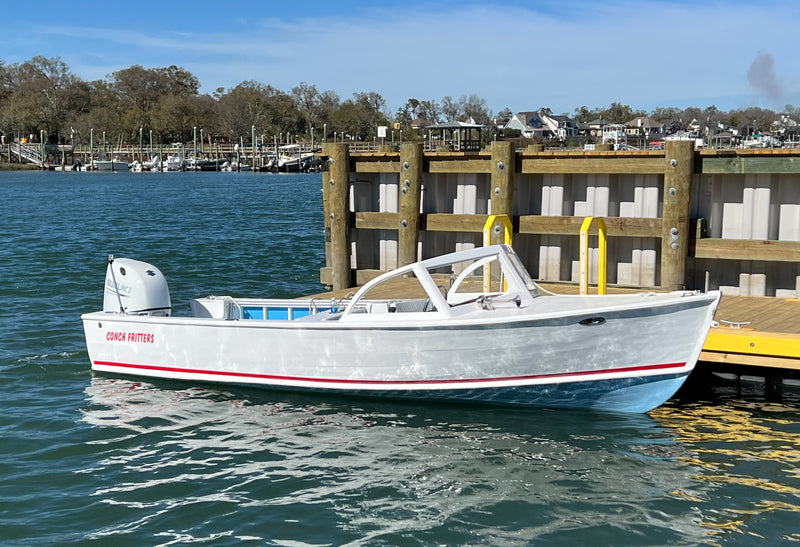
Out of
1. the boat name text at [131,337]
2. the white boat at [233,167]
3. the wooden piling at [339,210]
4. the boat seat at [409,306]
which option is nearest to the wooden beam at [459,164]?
the wooden piling at [339,210]

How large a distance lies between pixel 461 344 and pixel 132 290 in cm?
500

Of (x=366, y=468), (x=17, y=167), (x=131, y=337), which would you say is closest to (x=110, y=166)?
(x=17, y=167)

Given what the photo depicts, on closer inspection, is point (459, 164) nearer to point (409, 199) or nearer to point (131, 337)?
point (409, 199)

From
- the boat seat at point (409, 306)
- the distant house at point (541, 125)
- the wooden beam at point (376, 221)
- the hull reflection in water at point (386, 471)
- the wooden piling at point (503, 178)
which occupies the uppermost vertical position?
the distant house at point (541, 125)

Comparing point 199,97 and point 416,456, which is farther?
point 199,97

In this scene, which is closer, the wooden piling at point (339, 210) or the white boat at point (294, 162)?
the wooden piling at point (339, 210)

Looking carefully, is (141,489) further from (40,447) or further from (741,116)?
(741,116)

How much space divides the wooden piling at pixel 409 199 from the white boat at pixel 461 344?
94.7 inches

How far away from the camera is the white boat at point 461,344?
1021 cm

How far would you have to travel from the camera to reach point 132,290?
12.8 m

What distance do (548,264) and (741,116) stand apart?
146 meters

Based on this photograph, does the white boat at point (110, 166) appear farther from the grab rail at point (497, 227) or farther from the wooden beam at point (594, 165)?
the grab rail at point (497, 227)

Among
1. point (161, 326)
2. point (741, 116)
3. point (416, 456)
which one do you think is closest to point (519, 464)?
point (416, 456)

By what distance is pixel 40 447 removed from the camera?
33.7 ft
